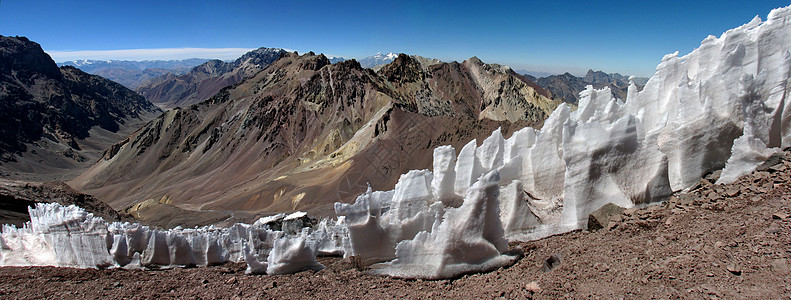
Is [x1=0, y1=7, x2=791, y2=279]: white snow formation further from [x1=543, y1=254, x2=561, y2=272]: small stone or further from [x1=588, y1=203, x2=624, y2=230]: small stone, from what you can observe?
[x1=543, y1=254, x2=561, y2=272]: small stone

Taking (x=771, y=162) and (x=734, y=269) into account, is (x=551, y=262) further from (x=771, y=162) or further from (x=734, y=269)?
(x=771, y=162)

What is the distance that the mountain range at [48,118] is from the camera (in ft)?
295

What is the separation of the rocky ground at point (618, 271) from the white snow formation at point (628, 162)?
40cm

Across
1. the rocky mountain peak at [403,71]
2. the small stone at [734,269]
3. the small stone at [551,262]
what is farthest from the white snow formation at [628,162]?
the rocky mountain peak at [403,71]

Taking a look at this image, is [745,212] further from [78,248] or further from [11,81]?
[11,81]

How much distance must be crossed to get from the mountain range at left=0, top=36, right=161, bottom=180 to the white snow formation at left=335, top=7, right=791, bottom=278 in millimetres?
97667

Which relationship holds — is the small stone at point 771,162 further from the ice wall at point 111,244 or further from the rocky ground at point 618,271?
the ice wall at point 111,244

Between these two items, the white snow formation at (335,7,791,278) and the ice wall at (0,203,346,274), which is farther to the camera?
the ice wall at (0,203,346,274)

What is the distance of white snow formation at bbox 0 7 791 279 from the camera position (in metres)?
6.39

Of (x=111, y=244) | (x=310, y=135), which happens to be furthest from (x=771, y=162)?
(x=310, y=135)

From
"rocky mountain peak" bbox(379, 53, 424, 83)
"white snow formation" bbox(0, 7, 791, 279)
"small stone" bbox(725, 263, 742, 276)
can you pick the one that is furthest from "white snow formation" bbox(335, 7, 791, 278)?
"rocky mountain peak" bbox(379, 53, 424, 83)

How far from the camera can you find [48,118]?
4466 inches

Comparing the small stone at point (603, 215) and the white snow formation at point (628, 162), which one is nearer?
the white snow formation at point (628, 162)

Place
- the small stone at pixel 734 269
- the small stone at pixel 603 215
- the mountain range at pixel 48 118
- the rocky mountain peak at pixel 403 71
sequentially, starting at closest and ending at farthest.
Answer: the small stone at pixel 734 269, the small stone at pixel 603 215, the rocky mountain peak at pixel 403 71, the mountain range at pixel 48 118
